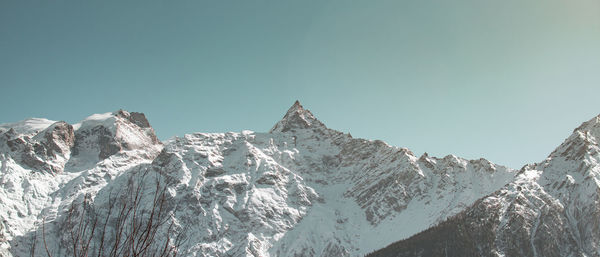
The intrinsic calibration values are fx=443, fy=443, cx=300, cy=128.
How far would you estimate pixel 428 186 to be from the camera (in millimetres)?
163375

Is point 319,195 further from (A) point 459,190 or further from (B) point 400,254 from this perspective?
(B) point 400,254

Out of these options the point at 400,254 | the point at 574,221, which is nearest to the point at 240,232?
the point at 400,254

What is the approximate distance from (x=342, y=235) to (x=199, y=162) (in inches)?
2484

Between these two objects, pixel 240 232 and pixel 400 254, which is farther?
pixel 240 232

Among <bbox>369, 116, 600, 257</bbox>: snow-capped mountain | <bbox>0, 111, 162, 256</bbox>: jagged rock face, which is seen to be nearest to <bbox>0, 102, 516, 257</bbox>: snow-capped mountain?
<bbox>0, 111, 162, 256</bbox>: jagged rock face

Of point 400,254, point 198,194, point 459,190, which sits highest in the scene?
point 459,190

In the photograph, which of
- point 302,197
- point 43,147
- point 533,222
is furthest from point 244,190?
point 533,222

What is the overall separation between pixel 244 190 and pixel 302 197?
21.2 meters

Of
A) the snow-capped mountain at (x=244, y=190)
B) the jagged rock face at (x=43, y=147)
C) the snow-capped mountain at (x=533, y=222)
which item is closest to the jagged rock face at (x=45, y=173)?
the jagged rock face at (x=43, y=147)

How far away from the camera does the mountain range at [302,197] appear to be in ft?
339

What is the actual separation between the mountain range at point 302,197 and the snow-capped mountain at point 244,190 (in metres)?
0.53

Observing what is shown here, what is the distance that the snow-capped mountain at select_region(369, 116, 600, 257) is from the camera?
96.8 metres

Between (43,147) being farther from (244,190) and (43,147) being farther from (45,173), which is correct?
(244,190)

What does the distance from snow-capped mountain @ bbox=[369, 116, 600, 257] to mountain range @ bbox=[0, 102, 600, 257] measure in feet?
0.96
